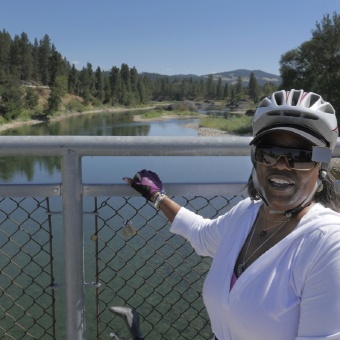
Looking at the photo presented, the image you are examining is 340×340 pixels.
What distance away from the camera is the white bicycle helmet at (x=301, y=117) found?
1243mm

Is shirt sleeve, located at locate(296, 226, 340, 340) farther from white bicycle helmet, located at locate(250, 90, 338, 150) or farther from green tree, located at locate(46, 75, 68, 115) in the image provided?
green tree, located at locate(46, 75, 68, 115)

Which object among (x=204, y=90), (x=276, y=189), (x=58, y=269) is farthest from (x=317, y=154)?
(x=204, y=90)

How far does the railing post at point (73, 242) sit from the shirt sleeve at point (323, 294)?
101 centimetres

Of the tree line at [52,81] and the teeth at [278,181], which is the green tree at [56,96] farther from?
the teeth at [278,181]

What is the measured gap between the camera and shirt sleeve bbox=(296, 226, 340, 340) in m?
1.00

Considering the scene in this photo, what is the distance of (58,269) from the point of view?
748 centimetres

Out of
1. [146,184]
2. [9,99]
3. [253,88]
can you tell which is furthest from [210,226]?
[253,88]

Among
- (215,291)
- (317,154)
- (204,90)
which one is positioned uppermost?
(317,154)

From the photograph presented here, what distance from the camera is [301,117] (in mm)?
1243

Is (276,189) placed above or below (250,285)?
above

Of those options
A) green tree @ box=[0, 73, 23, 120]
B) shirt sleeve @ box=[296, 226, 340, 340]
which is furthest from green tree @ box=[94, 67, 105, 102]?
shirt sleeve @ box=[296, 226, 340, 340]

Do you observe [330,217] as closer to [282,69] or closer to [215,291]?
[215,291]

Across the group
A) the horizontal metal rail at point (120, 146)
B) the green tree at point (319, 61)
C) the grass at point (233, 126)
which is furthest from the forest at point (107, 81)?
the horizontal metal rail at point (120, 146)

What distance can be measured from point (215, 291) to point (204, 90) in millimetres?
144286
